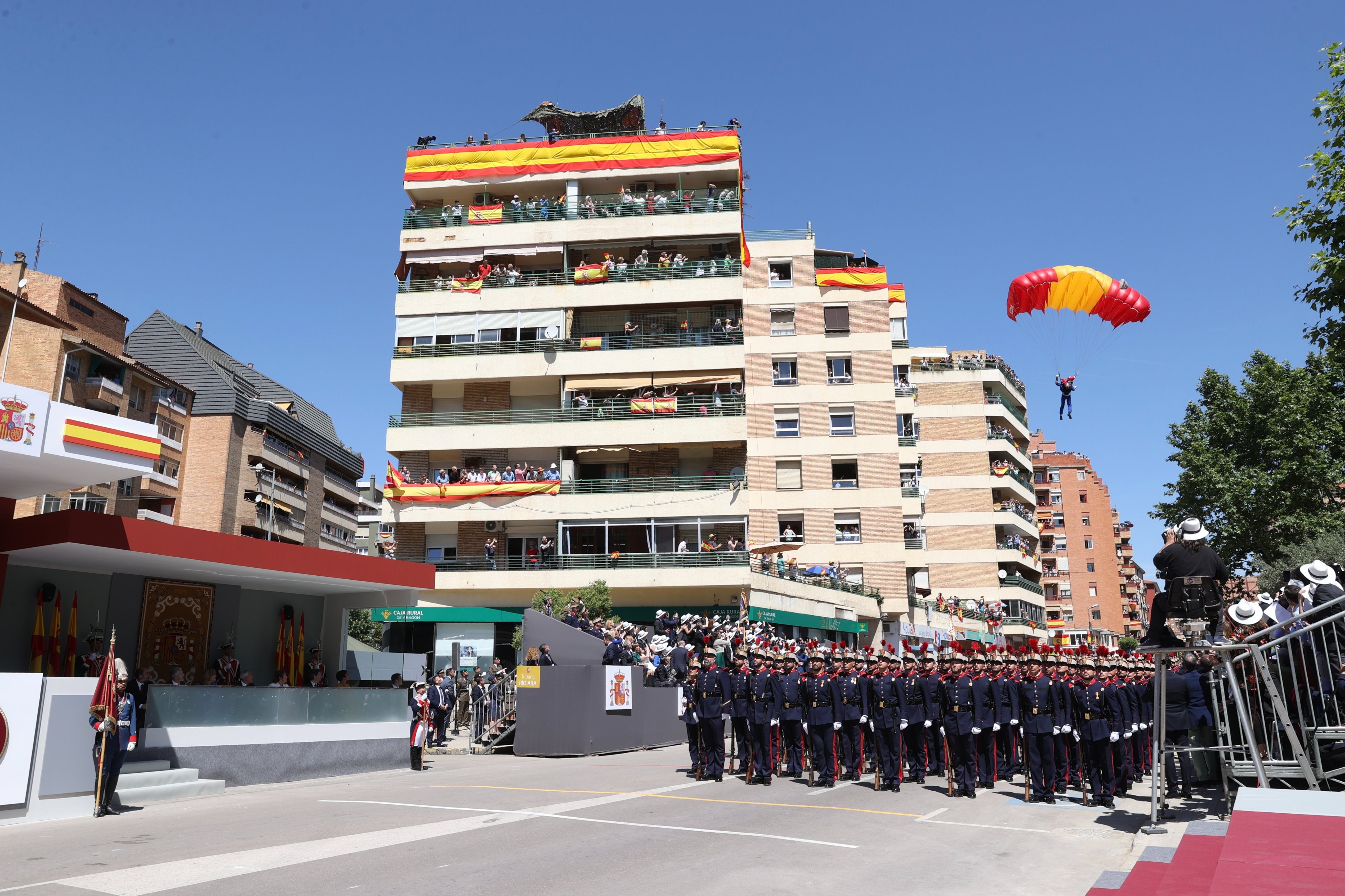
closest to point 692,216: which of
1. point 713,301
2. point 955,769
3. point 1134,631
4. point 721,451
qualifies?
point 713,301

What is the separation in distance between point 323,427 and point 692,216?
43.7 m

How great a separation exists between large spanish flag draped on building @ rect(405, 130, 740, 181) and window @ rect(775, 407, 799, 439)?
1196 cm

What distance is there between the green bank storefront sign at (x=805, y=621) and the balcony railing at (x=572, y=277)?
1438 centimetres

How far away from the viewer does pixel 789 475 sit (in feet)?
153

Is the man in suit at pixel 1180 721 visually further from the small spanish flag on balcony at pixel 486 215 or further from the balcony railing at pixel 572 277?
the small spanish flag on balcony at pixel 486 215

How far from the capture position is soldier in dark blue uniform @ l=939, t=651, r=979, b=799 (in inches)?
551

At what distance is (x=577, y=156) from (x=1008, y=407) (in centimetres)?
3555

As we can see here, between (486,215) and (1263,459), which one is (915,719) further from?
(486,215)

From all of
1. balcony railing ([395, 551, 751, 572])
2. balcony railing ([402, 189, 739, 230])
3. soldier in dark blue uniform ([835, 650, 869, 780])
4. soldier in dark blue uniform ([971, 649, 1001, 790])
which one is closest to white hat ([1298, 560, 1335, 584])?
soldier in dark blue uniform ([971, 649, 1001, 790])

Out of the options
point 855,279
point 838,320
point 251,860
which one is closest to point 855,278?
point 855,279

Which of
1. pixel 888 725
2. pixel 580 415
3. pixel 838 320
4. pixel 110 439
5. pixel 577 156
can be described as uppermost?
pixel 577 156

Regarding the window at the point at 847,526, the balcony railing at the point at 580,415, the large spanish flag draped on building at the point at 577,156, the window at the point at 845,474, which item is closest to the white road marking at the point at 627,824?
the balcony railing at the point at 580,415

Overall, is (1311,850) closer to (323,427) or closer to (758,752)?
(758,752)

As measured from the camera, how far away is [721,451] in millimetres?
41500
